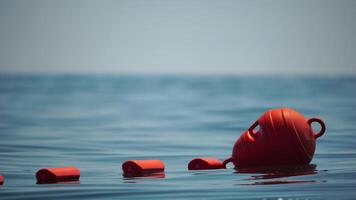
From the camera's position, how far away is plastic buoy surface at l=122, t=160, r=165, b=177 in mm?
13086

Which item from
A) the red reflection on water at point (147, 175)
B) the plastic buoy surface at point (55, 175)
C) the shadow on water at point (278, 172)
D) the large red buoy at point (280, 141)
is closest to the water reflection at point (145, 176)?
the red reflection on water at point (147, 175)

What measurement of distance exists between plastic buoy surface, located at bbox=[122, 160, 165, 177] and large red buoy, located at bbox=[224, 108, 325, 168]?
1.29 m

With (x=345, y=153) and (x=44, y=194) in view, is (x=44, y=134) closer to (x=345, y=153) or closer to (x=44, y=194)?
(x=345, y=153)

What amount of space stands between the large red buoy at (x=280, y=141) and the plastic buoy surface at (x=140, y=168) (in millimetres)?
1287

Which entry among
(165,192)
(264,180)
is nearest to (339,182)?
(264,180)

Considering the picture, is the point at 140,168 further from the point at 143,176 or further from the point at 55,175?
the point at 55,175

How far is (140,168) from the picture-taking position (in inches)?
514

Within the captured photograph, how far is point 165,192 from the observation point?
36.6ft

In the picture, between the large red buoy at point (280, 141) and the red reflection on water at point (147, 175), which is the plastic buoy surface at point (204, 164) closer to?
the large red buoy at point (280, 141)

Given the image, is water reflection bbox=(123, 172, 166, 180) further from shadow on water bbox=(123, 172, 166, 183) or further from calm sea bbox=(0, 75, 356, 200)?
calm sea bbox=(0, 75, 356, 200)

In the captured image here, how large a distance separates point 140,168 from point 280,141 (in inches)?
79.5

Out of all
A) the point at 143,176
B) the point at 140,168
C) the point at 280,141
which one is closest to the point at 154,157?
the point at 140,168

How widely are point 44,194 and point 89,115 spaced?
21.5 m

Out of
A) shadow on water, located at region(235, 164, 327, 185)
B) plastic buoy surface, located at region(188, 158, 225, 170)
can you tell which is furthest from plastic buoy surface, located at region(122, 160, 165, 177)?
shadow on water, located at region(235, 164, 327, 185)
